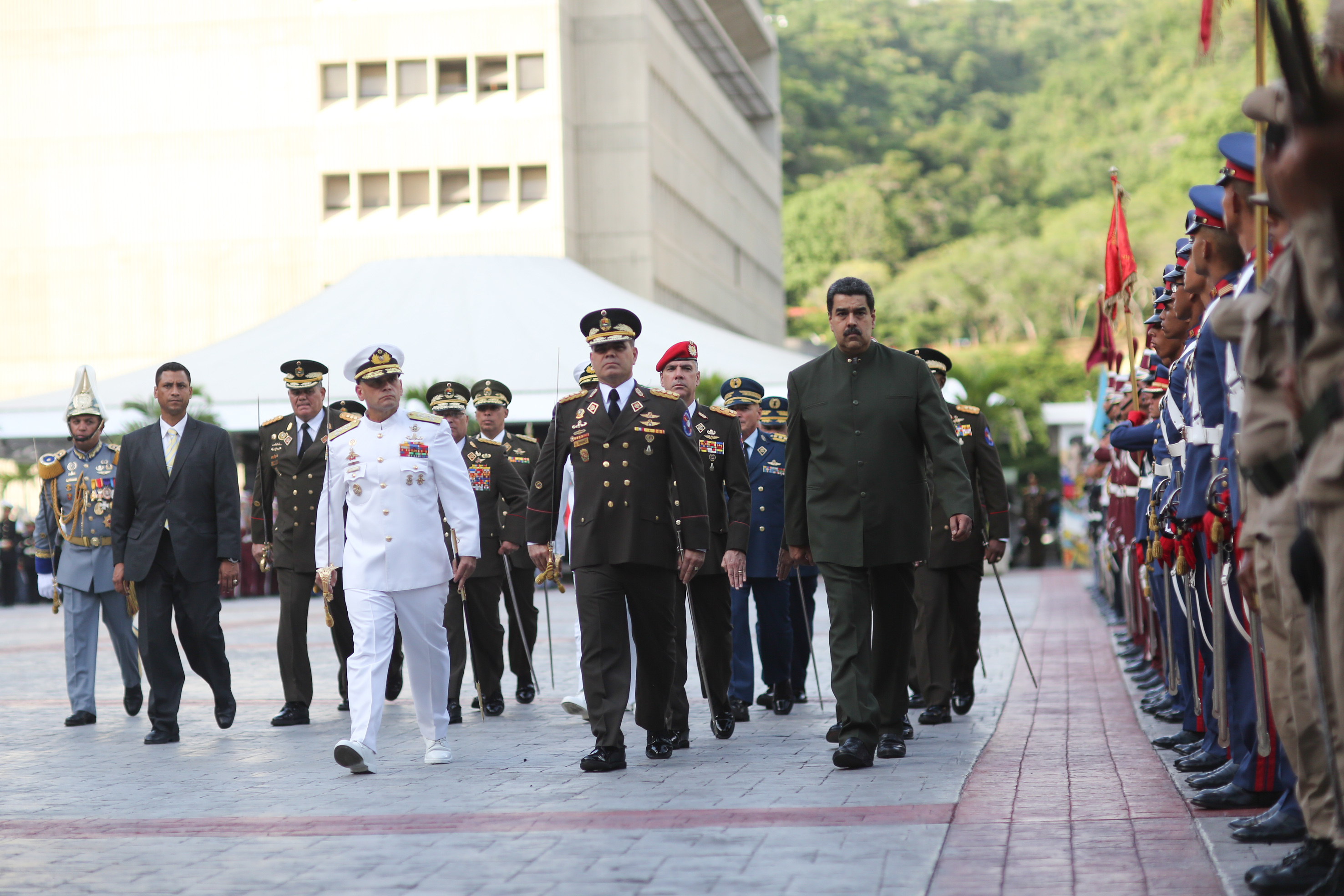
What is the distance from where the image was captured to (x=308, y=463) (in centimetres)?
1154

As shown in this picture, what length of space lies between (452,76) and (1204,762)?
37.6 m

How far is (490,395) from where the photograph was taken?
1227cm

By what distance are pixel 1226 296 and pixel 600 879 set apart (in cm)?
294

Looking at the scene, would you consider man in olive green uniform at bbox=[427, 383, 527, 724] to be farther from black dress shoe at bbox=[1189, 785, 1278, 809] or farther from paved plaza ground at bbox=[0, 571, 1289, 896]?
black dress shoe at bbox=[1189, 785, 1278, 809]

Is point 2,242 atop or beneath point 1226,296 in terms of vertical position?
atop

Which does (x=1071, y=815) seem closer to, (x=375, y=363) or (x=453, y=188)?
(x=375, y=363)

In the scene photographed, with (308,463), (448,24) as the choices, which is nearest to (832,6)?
(448,24)

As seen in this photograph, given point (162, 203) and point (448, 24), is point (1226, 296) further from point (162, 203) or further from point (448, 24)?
point (162, 203)

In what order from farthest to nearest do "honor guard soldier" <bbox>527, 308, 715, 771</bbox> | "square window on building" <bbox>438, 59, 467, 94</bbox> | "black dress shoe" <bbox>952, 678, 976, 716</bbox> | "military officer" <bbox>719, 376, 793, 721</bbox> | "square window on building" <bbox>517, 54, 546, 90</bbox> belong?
"square window on building" <bbox>438, 59, 467, 94</bbox> < "square window on building" <bbox>517, 54, 546, 90</bbox> < "military officer" <bbox>719, 376, 793, 721</bbox> < "black dress shoe" <bbox>952, 678, 976, 716</bbox> < "honor guard soldier" <bbox>527, 308, 715, 771</bbox>

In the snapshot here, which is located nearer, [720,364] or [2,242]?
[720,364]

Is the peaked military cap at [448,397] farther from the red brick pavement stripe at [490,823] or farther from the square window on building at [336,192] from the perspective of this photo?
the square window on building at [336,192]

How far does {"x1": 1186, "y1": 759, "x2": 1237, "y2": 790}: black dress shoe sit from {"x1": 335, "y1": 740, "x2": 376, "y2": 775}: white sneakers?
3.77 meters

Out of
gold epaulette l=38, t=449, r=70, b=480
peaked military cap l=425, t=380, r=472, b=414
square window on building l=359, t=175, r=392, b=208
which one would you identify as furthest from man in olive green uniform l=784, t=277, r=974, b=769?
square window on building l=359, t=175, r=392, b=208

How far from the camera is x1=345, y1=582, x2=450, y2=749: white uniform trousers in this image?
27.4 feet
